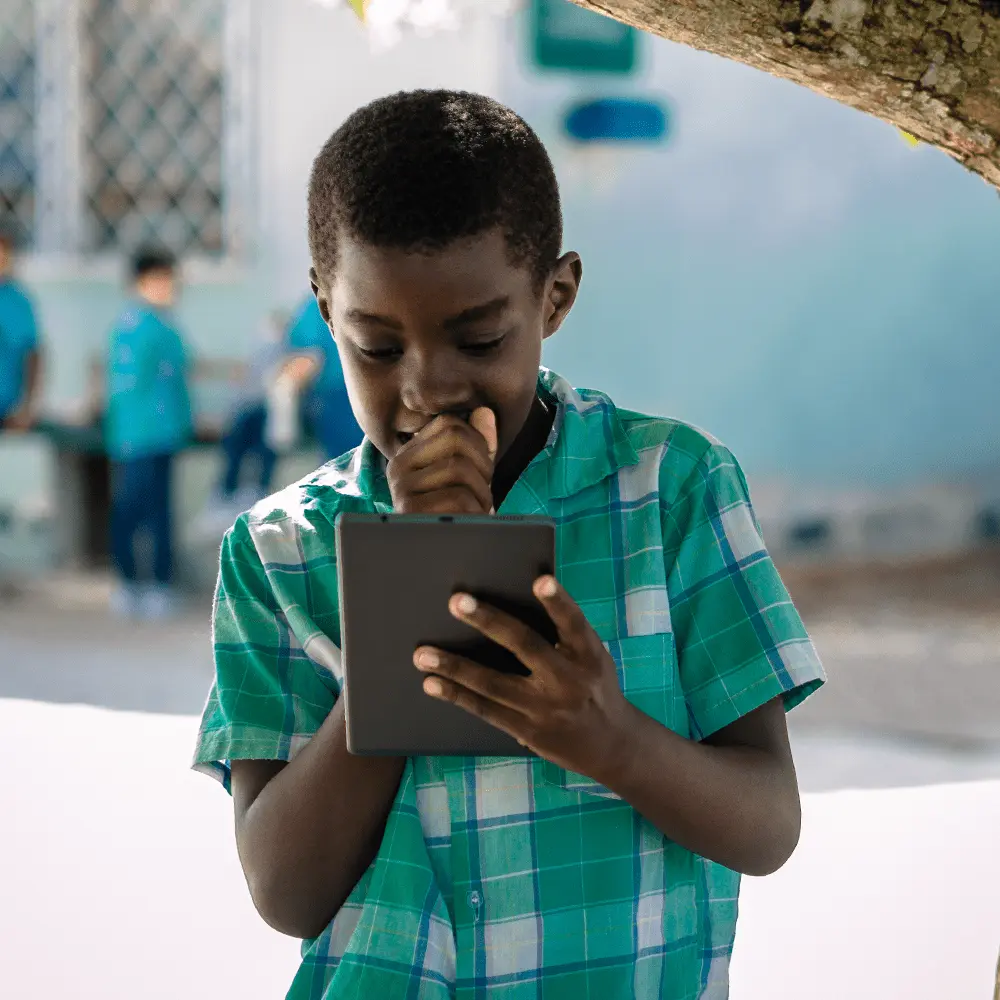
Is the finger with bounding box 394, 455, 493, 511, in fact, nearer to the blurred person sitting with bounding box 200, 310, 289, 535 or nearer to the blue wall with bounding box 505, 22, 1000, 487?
the blurred person sitting with bounding box 200, 310, 289, 535

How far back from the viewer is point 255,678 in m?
1.41

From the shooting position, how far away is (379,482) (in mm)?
1489

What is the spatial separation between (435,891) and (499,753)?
17 cm

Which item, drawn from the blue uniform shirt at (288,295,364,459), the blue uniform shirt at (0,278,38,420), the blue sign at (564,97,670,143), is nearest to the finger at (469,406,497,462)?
the blue uniform shirt at (288,295,364,459)

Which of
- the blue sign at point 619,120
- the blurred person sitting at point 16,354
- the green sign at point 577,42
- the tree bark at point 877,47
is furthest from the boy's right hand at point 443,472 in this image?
the blue sign at point 619,120

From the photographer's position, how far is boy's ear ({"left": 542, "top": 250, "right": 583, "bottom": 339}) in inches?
57.0

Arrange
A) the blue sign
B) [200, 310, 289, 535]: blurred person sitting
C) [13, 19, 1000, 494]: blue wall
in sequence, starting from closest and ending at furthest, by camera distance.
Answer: [200, 310, 289, 535]: blurred person sitting, the blue sign, [13, 19, 1000, 494]: blue wall

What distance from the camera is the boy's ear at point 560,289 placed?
1448 mm

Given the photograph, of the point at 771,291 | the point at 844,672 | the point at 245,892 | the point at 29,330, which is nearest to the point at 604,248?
the point at 771,291

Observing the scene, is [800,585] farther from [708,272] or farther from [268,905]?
[268,905]

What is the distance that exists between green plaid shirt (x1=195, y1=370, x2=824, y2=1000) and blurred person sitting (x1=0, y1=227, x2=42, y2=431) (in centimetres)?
635

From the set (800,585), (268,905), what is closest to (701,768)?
(268,905)

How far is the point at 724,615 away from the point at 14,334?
660 centimetres

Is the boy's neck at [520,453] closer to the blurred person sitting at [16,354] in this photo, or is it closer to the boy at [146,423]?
the boy at [146,423]
